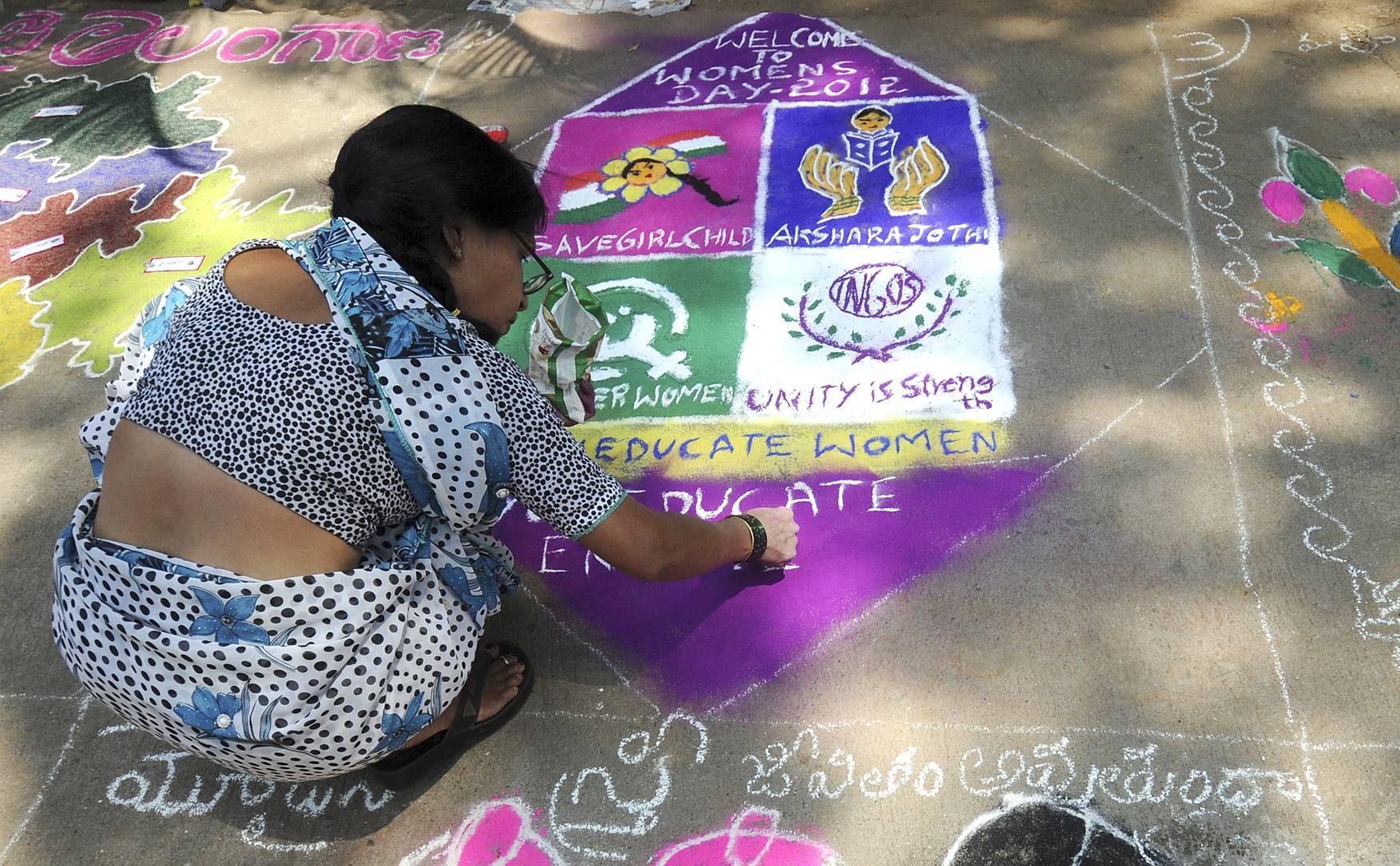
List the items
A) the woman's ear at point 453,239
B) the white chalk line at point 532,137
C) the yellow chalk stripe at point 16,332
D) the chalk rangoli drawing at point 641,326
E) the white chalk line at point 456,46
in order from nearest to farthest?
the woman's ear at point 453,239 → the chalk rangoli drawing at point 641,326 → the yellow chalk stripe at point 16,332 → the white chalk line at point 532,137 → the white chalk line at point 456,46

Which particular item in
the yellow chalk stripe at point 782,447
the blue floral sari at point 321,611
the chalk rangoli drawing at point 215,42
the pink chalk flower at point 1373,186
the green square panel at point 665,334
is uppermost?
the blue floral sari at point 321,611

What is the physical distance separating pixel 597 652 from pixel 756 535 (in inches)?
17.9

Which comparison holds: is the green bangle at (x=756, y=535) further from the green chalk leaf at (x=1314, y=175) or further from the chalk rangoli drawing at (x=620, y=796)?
the green chalk leaf at (x=1314, y=175)

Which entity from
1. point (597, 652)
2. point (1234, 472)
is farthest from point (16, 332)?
point (1234, 472)

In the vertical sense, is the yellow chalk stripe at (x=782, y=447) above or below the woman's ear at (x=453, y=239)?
below

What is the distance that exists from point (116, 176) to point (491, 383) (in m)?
3.04

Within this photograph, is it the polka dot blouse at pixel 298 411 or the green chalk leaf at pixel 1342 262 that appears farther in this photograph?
the green chalk leaf at pixel 1342 262

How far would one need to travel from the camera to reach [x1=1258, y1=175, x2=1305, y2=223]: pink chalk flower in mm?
3213

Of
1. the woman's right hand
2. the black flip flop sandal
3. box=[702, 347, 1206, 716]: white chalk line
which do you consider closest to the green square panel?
the woman's right hand

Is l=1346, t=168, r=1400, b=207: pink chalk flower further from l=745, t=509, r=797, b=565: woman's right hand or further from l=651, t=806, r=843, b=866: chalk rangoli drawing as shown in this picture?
l=651, t=806, r=843, b=866: chalk rangoli drawing

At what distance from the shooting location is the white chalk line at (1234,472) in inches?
81.6

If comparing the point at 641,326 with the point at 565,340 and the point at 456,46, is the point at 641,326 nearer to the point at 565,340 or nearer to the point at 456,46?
the point at 565,340

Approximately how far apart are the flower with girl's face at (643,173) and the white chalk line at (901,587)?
5.17 ft

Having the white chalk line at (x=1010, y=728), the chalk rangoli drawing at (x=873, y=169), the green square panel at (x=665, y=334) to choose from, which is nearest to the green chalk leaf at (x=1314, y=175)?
the chalk rangoli drawing at (x=873, y=169)
